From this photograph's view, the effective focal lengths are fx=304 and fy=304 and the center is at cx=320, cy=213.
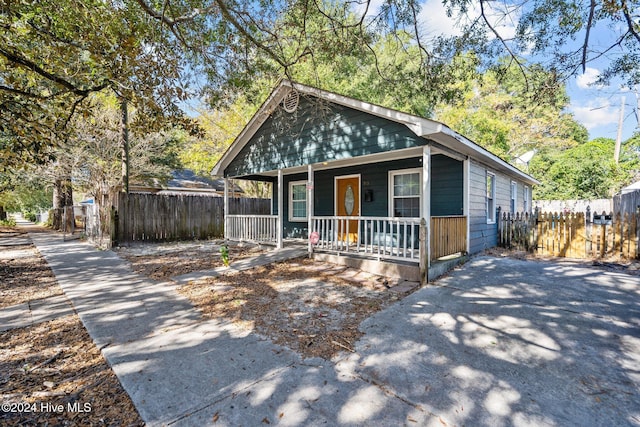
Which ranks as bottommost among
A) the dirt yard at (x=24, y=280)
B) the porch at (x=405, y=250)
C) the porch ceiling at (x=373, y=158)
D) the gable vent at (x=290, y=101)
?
the dirt yard at (x=24, y=280)

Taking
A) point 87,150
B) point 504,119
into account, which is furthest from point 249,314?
point 504,119

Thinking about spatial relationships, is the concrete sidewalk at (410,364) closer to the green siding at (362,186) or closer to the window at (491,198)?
the green siding at (362,186)

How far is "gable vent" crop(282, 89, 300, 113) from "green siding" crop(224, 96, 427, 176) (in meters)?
0.12

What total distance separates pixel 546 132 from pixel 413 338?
24158 millimetres

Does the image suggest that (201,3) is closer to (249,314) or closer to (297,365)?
(249,314)

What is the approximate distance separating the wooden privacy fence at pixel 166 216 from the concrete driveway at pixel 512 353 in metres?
10.3

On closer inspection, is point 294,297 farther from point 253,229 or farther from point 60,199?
point 60,199

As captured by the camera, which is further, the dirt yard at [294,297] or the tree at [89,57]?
the tree at [89,57]

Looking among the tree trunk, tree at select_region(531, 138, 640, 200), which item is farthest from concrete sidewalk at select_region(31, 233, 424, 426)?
tree at select_region(531, 138, 640, 200)

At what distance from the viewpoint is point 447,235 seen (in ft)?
21.8

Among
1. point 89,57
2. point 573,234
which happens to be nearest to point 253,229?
point 89,57

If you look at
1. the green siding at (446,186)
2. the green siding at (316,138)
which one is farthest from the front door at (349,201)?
the green siding at (446,186)

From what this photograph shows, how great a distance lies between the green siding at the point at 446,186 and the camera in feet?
25.4

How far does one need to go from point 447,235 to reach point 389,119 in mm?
2817
